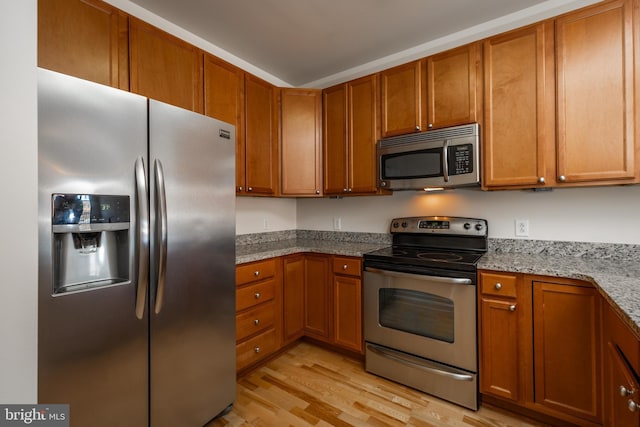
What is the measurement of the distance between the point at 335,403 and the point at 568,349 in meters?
1.38

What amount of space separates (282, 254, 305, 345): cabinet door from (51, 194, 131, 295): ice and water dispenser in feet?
4.40

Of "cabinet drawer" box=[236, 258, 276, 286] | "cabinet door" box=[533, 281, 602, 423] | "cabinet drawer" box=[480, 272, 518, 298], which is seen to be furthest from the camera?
"cabinet drawer" box=[236, 258, 276, 286]

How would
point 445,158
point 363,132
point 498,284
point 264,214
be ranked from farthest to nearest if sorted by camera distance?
1. point 264,214
2. point 363,132
3. point 445,158
4. point 498,284

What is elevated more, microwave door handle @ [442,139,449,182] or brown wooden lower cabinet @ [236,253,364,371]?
microwave door handle @ [442,139,449,182]

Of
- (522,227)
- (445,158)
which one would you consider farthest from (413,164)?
(522,227)

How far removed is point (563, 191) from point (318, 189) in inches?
73.9

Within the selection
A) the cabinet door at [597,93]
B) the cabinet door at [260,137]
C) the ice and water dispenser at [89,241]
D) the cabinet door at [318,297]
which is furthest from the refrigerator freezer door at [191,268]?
the cabinet door at [597,93]

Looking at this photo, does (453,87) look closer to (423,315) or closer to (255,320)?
(423,315)

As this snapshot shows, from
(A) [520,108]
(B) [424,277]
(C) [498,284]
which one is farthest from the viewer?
(B) [424,277]

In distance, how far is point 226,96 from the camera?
7.50 feet

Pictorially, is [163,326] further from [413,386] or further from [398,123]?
[398,123]

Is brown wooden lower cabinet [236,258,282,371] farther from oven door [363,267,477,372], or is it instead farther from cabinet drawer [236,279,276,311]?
oven door [363,267,477,372]

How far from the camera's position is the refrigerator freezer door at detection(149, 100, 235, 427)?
1.40 meters

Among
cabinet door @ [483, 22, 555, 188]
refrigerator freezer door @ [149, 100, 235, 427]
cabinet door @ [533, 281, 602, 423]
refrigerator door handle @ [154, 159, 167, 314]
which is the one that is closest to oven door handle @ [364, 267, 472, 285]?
cabinet door @ [533, 281, 602, 423]
